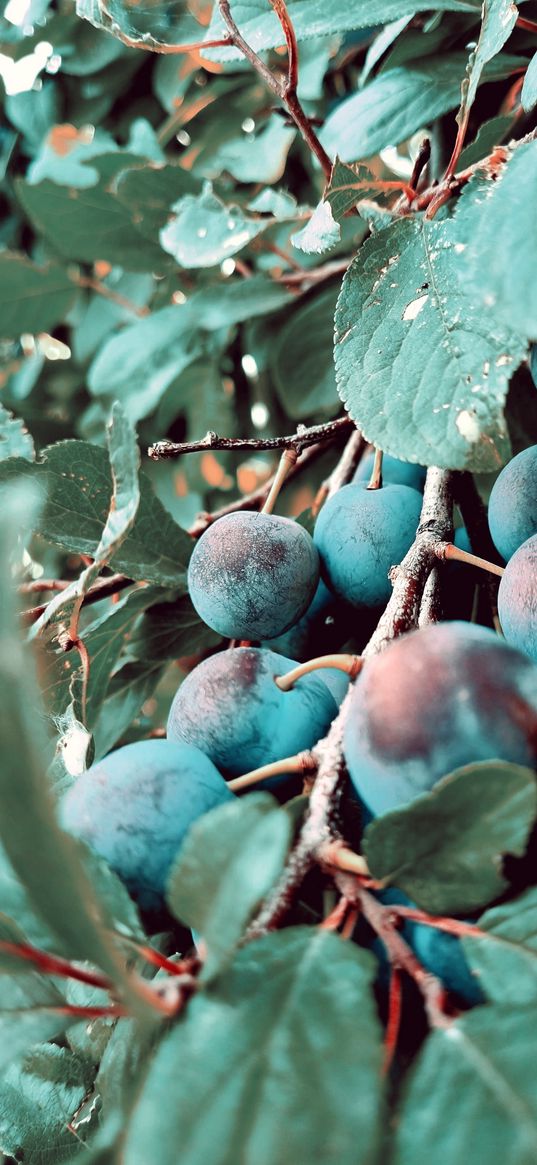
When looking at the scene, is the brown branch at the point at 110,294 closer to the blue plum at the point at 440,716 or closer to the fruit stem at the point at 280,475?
the fruit stem at the point at 280,475

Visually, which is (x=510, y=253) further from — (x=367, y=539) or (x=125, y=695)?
(x=125, y=695)

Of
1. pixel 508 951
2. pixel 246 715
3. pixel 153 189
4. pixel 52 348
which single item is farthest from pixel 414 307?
pixel 52 348

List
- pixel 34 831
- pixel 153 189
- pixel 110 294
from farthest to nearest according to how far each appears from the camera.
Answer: pixel 110 294 → pixel 153 189 → pixel 34 831

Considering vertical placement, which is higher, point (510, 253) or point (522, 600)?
point (510, 253)

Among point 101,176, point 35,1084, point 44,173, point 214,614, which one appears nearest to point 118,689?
point 214,614

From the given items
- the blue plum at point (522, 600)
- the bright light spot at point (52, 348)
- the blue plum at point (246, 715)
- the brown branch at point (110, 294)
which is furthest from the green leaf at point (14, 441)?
the bright light spot at point (52, 348)
